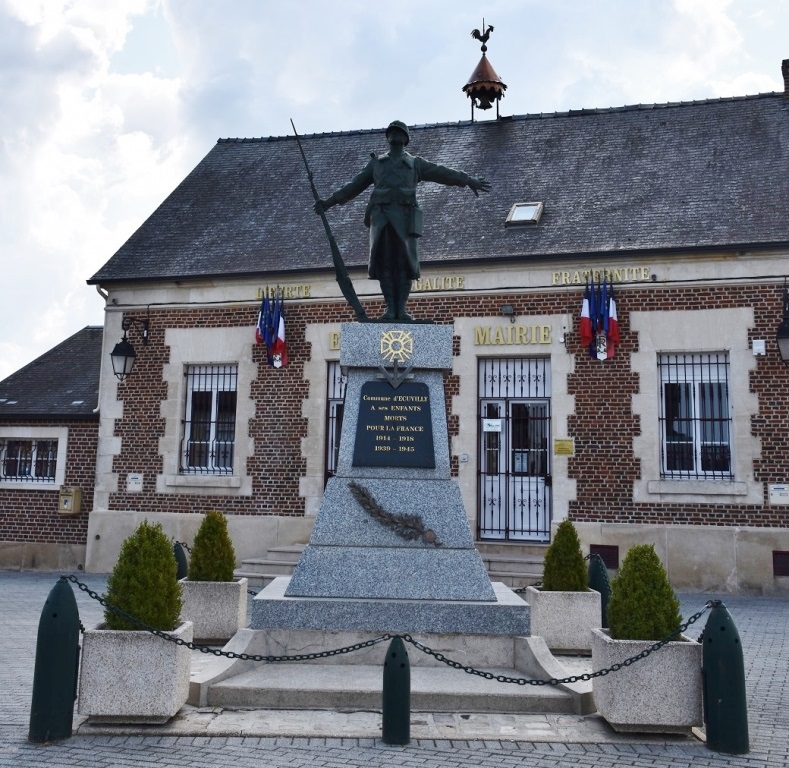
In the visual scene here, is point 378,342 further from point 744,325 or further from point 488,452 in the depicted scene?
point 744,325

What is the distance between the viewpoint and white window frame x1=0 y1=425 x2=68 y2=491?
15055 millimetres

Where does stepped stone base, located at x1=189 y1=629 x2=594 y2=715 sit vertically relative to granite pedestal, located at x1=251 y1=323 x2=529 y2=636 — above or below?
below

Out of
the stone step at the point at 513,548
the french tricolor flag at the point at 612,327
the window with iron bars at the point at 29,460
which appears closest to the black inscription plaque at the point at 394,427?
the stone step at the point at 513,548

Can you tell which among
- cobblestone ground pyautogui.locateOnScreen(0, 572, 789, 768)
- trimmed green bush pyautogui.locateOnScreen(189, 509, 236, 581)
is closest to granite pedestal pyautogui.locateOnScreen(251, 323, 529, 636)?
trimmed green bush pyautogui.locateOnScreen(189, 509, 236, 581)

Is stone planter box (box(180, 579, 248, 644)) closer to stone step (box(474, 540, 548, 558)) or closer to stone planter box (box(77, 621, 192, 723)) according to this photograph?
stone planter box (box(77, 621, 192, 723))

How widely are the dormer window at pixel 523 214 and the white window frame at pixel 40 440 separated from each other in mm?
8795

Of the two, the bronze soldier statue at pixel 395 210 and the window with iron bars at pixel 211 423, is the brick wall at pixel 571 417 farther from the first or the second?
the bronze soldier statue at pixel 395 210

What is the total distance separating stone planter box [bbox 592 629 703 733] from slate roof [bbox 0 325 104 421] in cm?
1202

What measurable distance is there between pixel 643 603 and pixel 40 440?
12969 millimetres

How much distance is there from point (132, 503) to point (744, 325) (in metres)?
10.4

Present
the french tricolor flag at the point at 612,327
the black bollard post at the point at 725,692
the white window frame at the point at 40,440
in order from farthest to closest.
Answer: the white window frame at the point at 40,440
the french tricolor flag at the point at 612,327
the black bollard post at the point at 725,692

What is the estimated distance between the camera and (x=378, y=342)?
717cm

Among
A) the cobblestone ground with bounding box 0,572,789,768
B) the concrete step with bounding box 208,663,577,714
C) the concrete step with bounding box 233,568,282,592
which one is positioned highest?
the concrete step with bounding box 233,568,282,592

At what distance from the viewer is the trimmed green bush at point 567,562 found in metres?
7.50
